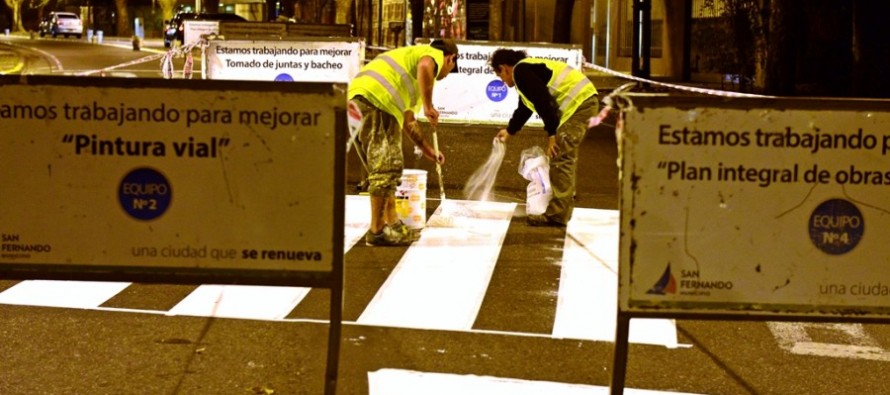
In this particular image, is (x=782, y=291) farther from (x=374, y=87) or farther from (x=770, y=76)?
(x=770, y=76)

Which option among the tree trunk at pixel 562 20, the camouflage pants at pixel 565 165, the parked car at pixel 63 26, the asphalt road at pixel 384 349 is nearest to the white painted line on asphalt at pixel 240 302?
the asphalt road at pixel 384 349

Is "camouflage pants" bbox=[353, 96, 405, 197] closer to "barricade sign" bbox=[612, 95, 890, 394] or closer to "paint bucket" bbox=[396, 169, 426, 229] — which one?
"paint bucket" bbox=[396, 169, 426, 229]

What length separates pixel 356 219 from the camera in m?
10.7

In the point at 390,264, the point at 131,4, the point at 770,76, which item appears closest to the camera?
the point at 390,264

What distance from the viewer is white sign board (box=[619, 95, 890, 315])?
5.18m

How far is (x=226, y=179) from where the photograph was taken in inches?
213

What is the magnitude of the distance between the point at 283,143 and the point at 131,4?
100600mm

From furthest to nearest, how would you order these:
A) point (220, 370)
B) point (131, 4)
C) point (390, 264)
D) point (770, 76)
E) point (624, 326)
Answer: point (131, 4) < point (770, 76) < point (390, 264) < point (220, 370) < point (624, 326)

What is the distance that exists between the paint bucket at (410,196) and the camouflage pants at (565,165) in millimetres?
1127

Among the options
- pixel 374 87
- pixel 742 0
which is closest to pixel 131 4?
pixel 742 0

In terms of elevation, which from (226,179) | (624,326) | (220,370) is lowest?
(220,370)

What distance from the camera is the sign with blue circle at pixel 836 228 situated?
529 cm

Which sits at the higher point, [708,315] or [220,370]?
[708,315]

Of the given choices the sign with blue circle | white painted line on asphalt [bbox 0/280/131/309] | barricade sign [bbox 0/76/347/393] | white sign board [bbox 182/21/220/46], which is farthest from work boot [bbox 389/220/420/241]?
white sign board [bbox 182/21/220/46]
